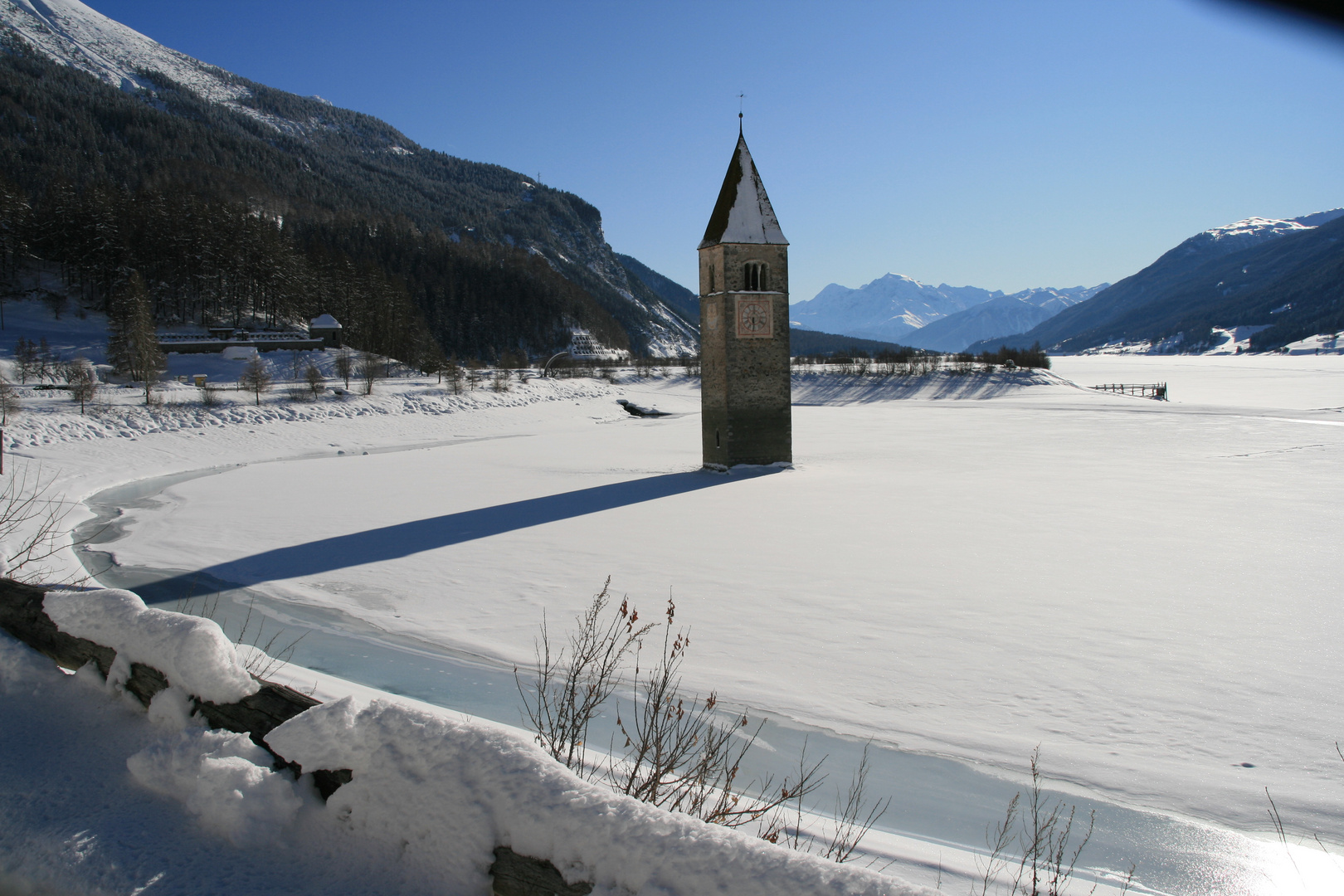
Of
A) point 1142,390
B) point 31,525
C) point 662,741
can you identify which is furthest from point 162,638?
point 1142,390

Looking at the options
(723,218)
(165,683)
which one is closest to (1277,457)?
(723,218)

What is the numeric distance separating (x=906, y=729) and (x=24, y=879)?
601 centimetres

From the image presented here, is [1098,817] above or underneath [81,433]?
underneath

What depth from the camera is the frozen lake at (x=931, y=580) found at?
6570mm

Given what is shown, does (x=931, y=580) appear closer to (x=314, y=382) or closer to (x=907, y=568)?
(x=907, y=568)

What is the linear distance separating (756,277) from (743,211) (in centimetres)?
212

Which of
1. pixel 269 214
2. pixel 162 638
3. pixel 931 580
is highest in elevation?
pixel 269 214

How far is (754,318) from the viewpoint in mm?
24062

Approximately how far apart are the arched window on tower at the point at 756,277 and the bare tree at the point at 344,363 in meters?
30.3

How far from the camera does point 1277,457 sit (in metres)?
23.0

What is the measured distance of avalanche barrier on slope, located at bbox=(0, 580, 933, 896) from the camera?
238 cm

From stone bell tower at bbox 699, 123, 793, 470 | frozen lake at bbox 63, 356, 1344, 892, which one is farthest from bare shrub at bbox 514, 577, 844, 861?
stone bell tower at bbox 699, 123, 793, 470

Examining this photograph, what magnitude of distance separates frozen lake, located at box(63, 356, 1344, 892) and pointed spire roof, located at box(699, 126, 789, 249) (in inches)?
291

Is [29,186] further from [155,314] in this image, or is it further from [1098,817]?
[1098,817]
